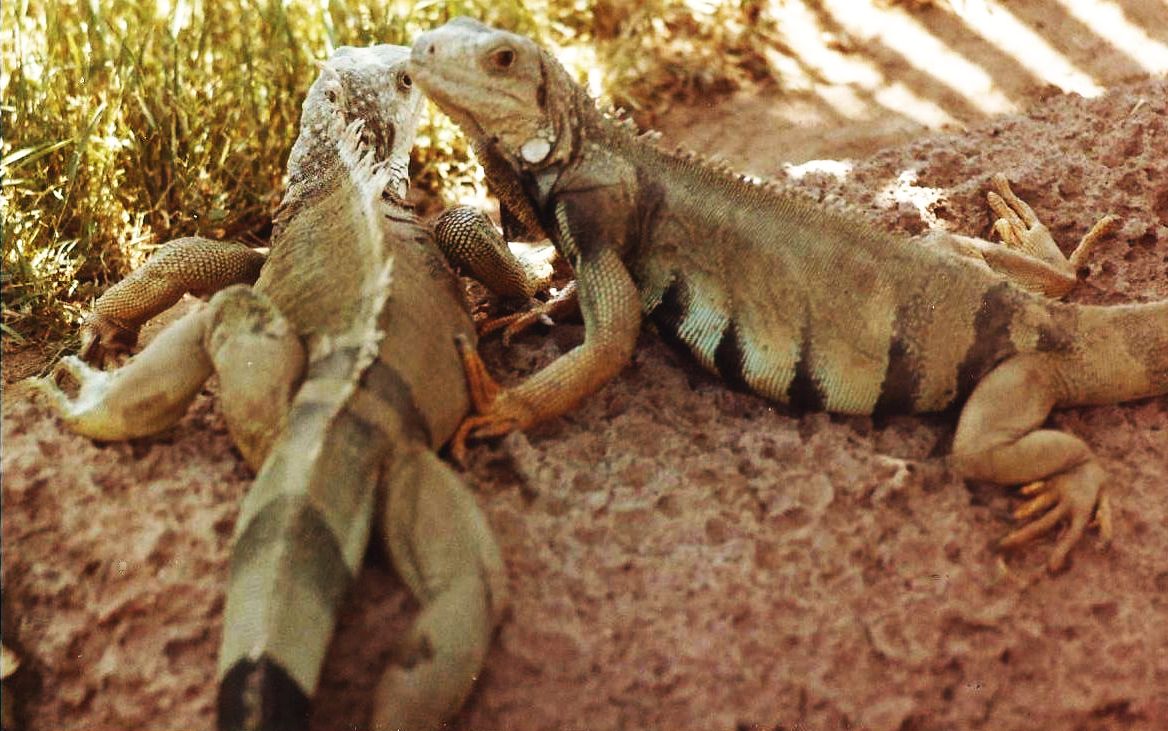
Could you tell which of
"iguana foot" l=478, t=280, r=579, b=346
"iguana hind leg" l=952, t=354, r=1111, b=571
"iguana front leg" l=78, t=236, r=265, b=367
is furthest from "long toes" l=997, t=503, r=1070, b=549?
"iguana front leg" l=78, t=236, r=265, b=367

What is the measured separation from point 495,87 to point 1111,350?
182cm

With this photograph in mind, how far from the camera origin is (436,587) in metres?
2.25

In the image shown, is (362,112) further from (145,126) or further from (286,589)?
(286,589)

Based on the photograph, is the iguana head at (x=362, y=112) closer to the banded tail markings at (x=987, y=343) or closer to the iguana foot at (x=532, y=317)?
the iguana foot at (x=532, y=317)

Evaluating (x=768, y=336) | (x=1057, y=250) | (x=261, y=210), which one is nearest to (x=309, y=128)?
(x=261, y=210)

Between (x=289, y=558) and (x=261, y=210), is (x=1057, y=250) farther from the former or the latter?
(x=261, y=210)

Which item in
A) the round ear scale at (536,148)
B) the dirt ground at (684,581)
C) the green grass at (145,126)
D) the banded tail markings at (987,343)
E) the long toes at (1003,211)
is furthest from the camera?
the green grass at (145,126)

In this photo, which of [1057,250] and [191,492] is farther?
[1057,250]

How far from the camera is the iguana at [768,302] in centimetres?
278

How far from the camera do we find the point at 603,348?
2854mm

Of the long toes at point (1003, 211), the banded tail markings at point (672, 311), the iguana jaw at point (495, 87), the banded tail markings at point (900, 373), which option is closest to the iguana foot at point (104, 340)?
the iguana jaw at point (495, 87)

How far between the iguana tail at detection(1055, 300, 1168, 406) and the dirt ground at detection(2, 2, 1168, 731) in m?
0.13

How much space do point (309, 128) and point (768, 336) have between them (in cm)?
162

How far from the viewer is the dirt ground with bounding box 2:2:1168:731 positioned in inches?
92.2
